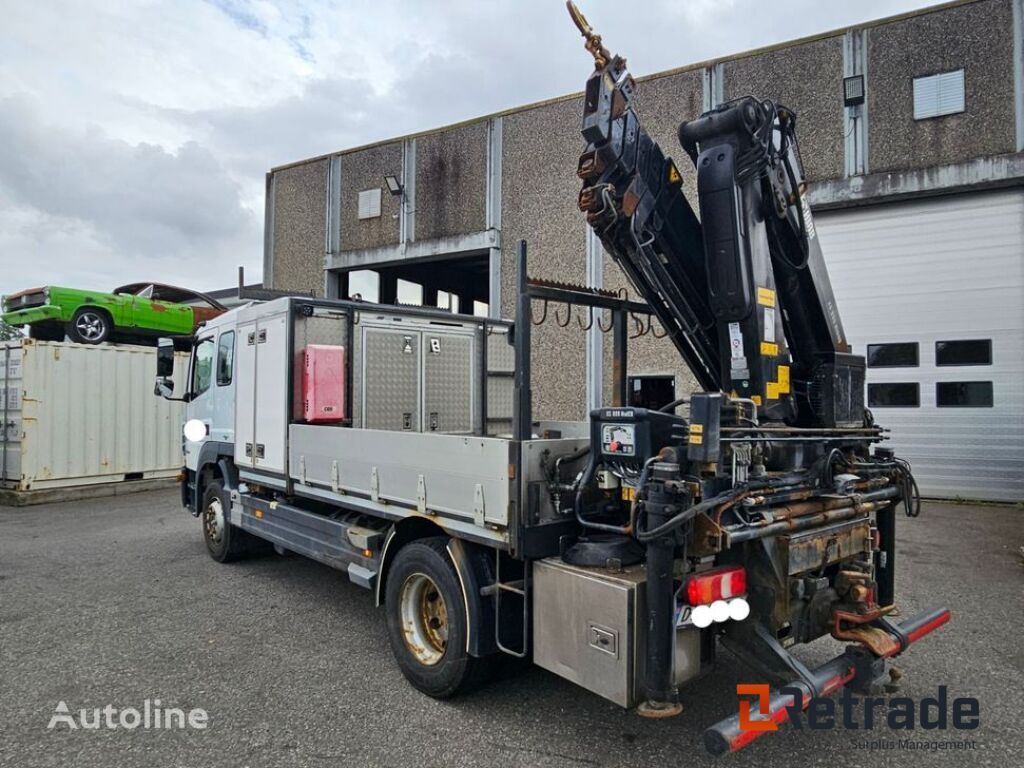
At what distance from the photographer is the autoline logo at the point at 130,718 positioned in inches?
138

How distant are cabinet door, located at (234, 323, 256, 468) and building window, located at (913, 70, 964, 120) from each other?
1033 centimetres

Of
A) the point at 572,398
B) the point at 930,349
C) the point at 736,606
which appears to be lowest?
the point at 736,606

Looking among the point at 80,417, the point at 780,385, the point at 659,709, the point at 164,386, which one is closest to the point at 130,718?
the point at 659,709

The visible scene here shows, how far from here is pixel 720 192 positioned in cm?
363

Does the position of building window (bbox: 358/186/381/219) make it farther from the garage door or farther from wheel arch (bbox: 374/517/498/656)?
wheel arch (bbox: 374/517/498/656)

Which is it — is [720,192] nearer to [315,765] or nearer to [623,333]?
[623,333]

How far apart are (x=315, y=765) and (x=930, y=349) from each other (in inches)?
425

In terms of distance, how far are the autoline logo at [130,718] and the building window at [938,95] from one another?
39.4 feet

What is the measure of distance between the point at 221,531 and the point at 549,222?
29.2ft

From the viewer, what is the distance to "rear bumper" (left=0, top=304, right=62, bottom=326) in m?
12.1

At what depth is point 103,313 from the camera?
12812mm

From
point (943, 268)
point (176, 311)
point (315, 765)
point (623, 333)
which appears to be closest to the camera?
point (315, 765)

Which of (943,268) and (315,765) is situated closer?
(315,765)

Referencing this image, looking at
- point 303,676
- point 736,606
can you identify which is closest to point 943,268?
point 736,606
